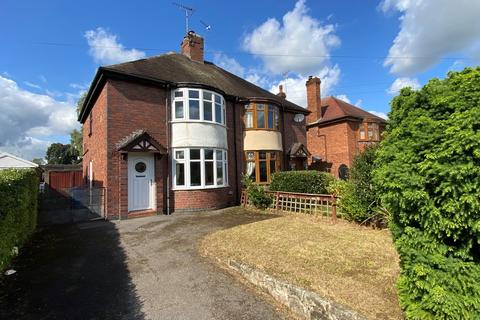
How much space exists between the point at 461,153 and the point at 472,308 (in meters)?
1.38

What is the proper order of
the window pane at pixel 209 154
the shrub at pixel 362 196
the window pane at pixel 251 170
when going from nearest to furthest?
1. the shrub at pixel 362 196
2. the window pane at pixel 209 154
3. the window pane at pixel 251 170

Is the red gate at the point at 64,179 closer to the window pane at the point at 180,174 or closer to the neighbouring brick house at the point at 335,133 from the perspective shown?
the window pane at the point at 180,174

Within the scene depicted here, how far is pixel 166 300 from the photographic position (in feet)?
13.0

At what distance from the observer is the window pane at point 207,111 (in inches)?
483

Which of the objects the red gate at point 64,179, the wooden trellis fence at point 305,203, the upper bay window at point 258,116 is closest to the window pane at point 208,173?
the wooden trellis fence at point 305,203

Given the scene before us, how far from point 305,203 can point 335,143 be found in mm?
13508

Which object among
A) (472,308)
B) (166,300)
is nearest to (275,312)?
(166,300)

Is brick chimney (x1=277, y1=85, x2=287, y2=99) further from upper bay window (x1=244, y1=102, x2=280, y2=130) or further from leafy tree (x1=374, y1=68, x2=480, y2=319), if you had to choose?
leafy tree (x1=374, y1=68, x2=480, y2=319)

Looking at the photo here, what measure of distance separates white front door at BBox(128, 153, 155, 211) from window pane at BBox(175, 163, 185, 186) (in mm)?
1022

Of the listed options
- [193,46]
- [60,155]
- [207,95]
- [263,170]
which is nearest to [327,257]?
[207,95]

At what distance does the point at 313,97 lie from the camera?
23.1 m

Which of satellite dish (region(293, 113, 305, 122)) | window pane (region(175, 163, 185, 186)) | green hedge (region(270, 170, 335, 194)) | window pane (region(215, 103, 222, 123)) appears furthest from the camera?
satellite dish (region(293, 113, 305, 122))

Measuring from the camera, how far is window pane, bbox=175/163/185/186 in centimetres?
1161

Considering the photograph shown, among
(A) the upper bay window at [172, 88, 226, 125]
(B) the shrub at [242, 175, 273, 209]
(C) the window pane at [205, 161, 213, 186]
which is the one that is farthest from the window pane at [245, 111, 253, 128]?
(B) the shrub at [242, 175, 273, 209]
